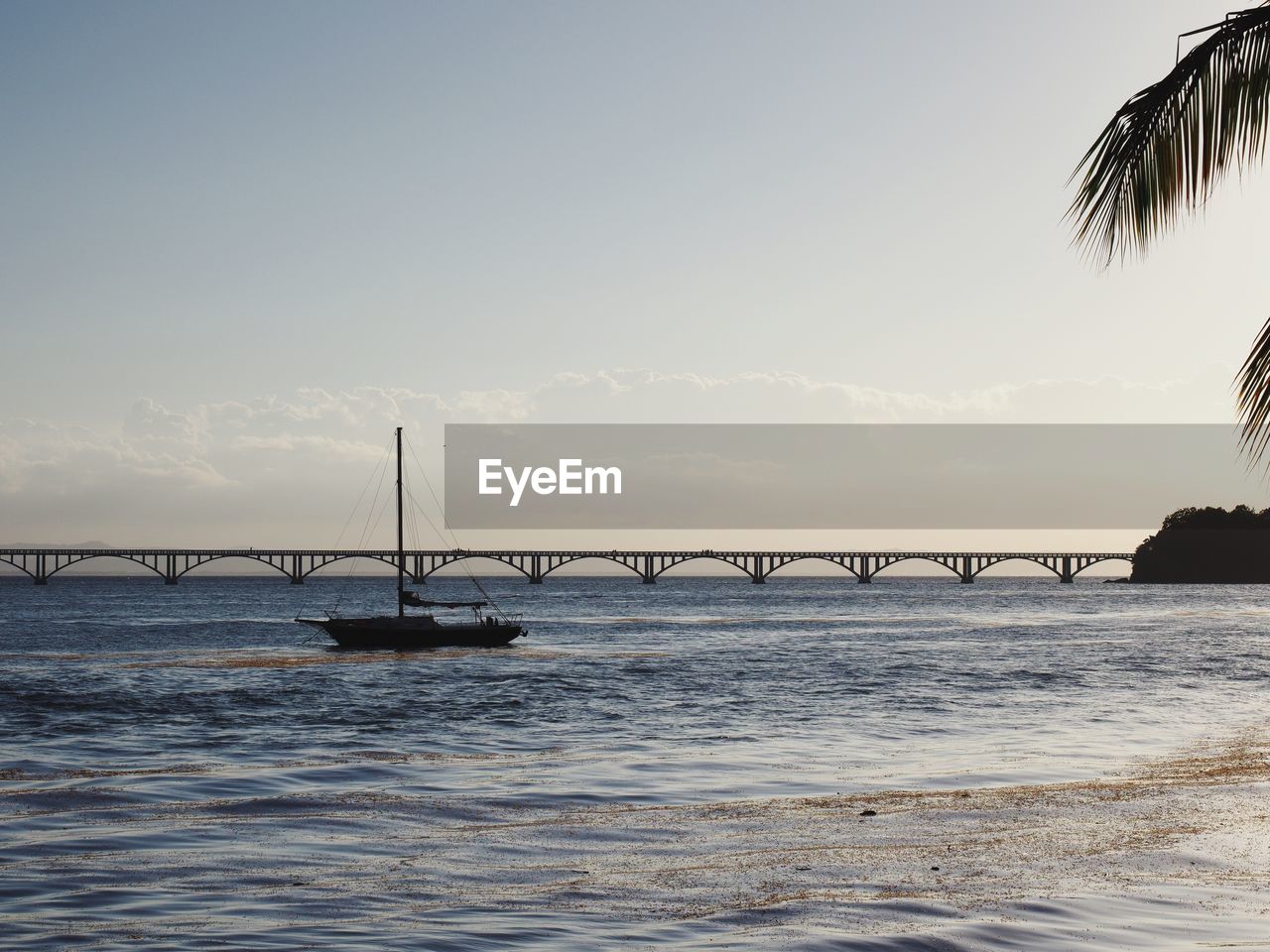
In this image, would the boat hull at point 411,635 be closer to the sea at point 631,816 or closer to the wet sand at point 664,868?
the sea at point 631,816

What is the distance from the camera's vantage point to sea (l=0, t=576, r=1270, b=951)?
31.6 ft

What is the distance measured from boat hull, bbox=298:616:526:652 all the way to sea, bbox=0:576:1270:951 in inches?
899

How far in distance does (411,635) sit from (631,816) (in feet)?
166

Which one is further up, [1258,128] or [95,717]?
[1258,128]

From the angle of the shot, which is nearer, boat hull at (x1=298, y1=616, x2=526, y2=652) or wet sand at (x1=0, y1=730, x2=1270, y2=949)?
wet sand at (x1=0, y1=730, x2=1270, y2=949)

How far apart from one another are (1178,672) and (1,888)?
41.1 metres

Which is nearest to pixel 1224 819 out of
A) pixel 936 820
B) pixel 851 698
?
pixel 936 820

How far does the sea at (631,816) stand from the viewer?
964 cm

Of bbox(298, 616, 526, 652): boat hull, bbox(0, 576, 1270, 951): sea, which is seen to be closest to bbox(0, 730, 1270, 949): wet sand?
bbox(0, 576, 1270, 951): sea

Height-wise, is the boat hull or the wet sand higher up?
the wet sand

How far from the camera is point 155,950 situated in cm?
879

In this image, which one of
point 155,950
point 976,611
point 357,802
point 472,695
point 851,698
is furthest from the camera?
point 976,611

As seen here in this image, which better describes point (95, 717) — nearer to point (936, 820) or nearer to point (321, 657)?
point (936, 820)

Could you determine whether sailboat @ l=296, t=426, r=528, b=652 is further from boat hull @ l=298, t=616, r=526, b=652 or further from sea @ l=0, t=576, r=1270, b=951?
sea @ l=0, t=576, r=1270, b=951
